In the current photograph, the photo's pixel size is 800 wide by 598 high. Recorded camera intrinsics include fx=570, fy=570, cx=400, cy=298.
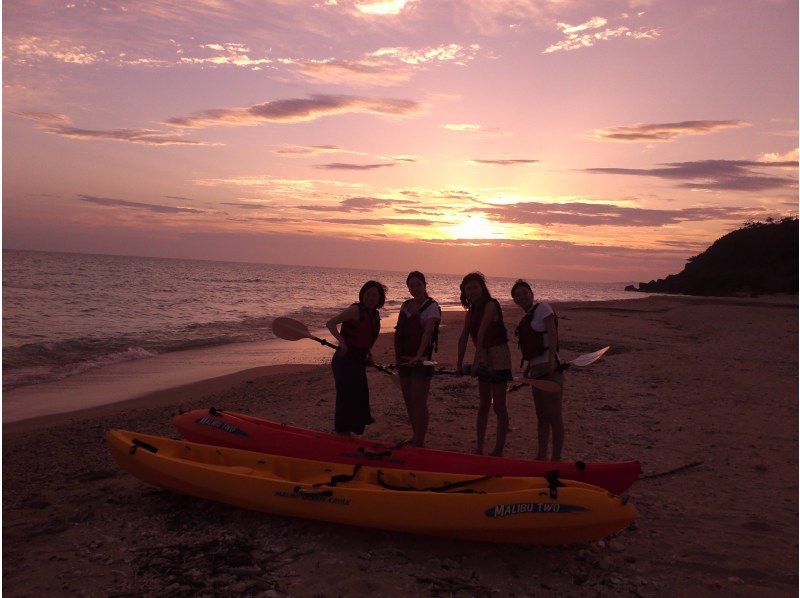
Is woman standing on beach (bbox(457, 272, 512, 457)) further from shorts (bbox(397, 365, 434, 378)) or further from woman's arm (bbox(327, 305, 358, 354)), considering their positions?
woman's arm (bbox(327, 305, 358, 354))

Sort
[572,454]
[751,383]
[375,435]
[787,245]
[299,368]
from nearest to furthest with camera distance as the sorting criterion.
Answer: [572,454] < [375,435] < [751,383] < [299,368] < [787,245]

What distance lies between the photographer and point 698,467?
520 centimetres

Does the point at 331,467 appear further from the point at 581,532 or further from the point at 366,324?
the point at 581,532

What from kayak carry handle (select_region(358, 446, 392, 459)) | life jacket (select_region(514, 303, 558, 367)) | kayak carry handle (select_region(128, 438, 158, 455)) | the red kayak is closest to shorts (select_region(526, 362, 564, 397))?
life jacket (select_region(514, 303, 558, 367))

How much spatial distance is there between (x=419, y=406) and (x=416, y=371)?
13.9 inches

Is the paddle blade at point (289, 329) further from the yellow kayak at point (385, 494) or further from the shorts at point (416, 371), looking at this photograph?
the yellow kayak at point (385, 494)

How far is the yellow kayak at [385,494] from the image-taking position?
3.48 metres

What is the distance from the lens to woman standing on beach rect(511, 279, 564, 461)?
4.56 metres

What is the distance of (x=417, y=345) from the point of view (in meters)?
5.04

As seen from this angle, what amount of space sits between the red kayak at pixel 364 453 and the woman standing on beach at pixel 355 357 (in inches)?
11.7

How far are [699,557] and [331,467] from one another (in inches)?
98.4

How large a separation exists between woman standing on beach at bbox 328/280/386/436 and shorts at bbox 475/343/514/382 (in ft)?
3.18

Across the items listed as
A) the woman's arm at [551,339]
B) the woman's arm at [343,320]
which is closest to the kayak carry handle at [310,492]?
the woman's arm at [343,320]

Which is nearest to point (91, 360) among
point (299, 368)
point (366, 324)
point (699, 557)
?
point (299, 368)
